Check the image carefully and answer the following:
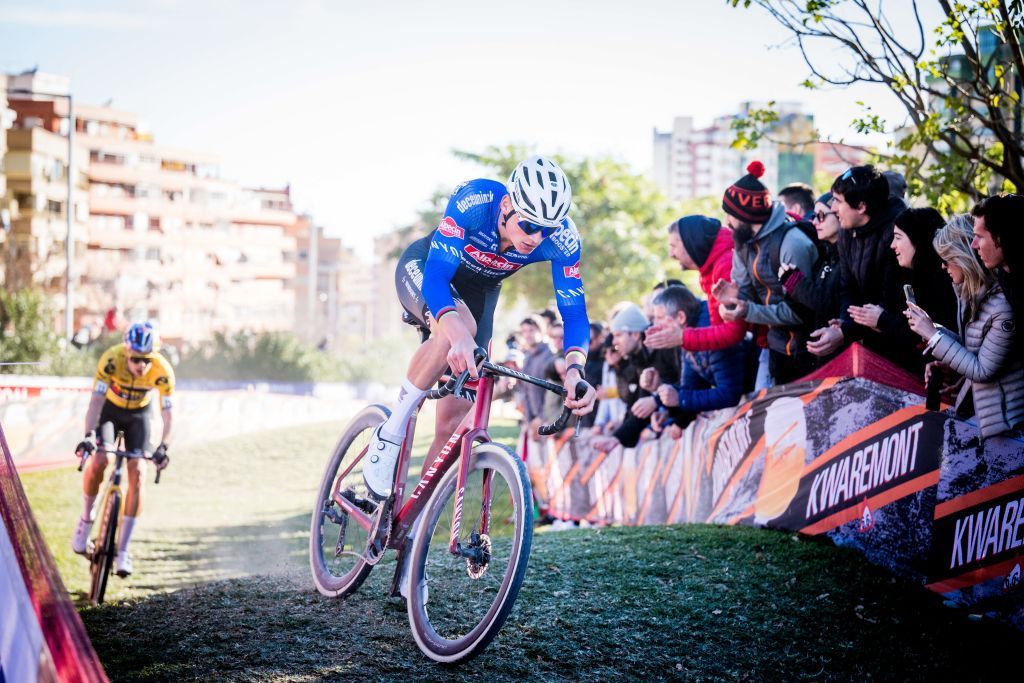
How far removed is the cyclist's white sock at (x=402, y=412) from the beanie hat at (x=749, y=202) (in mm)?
3482

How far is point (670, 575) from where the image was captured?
6305 mm

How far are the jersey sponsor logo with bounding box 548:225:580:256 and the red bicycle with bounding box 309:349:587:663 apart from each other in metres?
0.89

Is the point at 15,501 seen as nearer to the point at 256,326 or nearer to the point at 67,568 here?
the point at 67,568

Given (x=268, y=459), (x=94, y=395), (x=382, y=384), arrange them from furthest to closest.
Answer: (x=382, y=384) → (x=268, y=459) → (x=94, y=395)

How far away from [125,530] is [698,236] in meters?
6.37

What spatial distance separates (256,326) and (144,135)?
24252mm

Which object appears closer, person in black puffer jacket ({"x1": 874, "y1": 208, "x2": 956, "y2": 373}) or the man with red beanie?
person in black puffer jacket ({"x1": 874, "y1": 208, "x2": 956, "y2": 373})

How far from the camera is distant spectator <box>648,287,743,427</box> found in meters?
8.69

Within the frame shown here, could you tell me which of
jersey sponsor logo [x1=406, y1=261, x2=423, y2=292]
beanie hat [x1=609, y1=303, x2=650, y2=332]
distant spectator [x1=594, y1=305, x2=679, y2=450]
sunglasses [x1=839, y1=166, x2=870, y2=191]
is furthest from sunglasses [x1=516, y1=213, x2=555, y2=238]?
beanie hat [x1=609, y1=303, x2=650, y2=332]

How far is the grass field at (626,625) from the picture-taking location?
15.9 feet

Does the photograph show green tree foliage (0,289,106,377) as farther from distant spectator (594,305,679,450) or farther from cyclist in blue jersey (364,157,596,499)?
cyclist in blue jersey (364,157,596,499)

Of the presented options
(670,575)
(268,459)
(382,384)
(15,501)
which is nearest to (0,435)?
(15,501)

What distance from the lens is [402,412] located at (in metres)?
Answer: 5.66

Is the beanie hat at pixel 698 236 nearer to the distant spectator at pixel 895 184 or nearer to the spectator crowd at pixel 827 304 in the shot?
the spectator crowd at pixel 827 304
